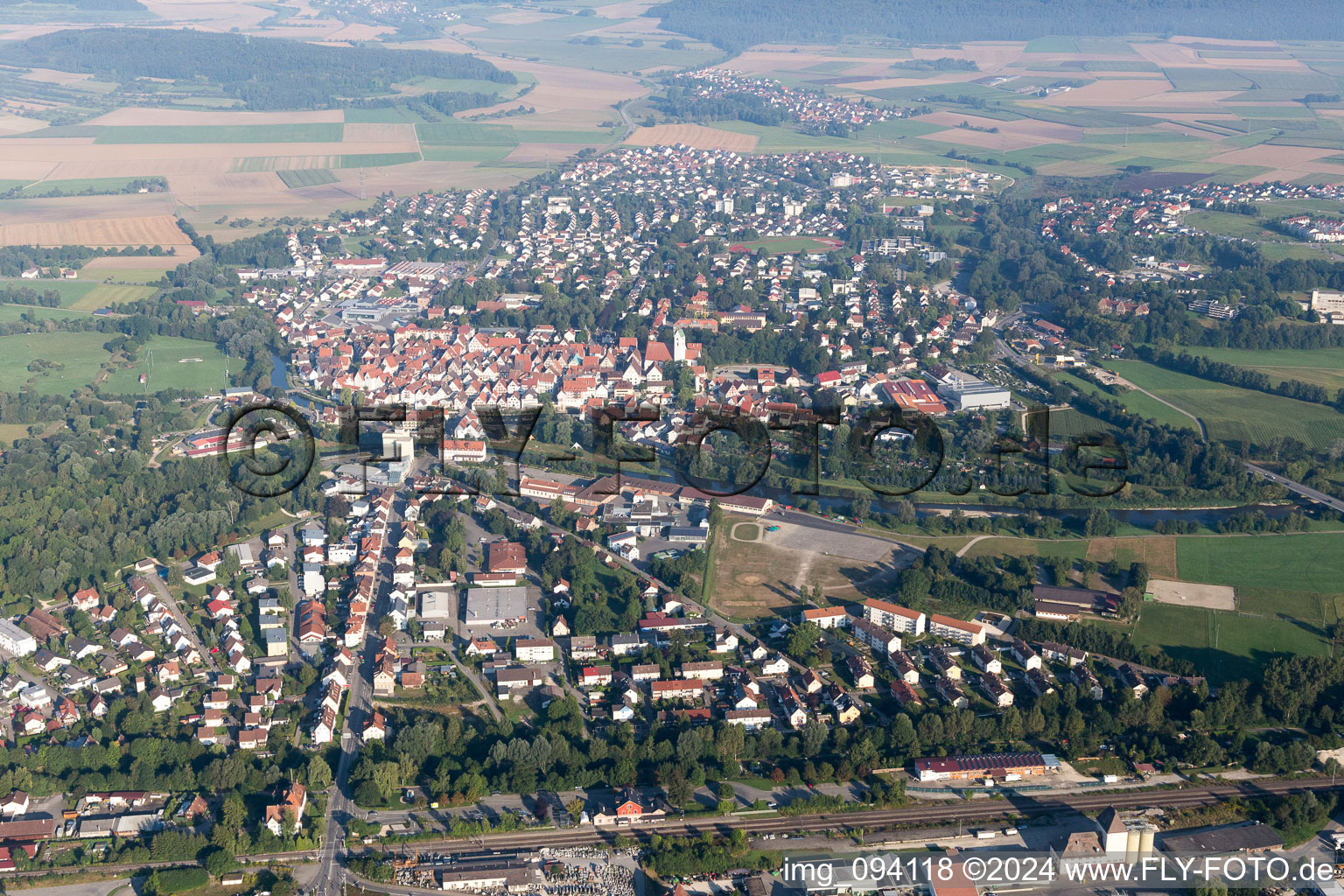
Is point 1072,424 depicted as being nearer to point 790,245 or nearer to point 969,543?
point 969,543

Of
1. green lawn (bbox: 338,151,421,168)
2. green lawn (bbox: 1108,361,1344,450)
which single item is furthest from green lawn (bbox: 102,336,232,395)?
green lawn (bbox: 338,151,421,168)

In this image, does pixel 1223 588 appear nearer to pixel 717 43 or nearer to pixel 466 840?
pixel 466 840

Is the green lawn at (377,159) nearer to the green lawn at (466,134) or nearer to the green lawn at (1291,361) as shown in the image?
the green lawn at (466,134)

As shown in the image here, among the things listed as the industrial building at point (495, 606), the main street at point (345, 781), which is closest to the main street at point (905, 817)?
the main street at point (345, 781)

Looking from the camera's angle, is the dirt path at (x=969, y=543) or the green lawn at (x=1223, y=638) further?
the dirt path at (x=969, y=543)

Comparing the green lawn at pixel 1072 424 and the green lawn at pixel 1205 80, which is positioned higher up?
the green lawn at pixel 1205 80

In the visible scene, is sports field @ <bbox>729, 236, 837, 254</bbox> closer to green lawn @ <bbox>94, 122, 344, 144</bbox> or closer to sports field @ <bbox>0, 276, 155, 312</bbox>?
sports field @ <bbox>0, 276, 155, 312</bbox>

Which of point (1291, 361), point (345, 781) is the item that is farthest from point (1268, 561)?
point (345, 781)
